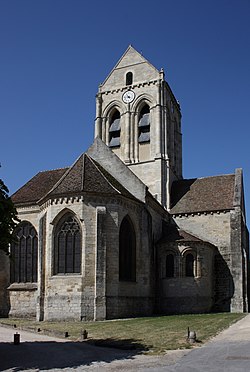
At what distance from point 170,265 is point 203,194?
8612 millimetres

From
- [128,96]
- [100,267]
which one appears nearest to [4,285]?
[100,267]

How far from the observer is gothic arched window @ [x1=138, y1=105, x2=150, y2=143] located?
4169 cm

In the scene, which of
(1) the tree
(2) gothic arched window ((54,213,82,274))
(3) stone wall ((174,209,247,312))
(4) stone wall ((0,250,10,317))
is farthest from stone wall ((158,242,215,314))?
(1) the tree

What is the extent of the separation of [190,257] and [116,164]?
853cm

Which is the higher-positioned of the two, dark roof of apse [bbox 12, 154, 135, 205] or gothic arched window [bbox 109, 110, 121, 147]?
gothic arched window [bbox 109, 110, 121, 147]

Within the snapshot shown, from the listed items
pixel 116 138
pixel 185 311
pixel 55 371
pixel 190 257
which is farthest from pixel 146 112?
pixel 55 371

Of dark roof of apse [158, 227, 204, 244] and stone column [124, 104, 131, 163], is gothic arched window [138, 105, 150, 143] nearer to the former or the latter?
stone column [124, 104, 131, 163]

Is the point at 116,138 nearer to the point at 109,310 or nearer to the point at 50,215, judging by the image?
the point at 50,215

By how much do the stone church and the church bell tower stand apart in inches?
3.9

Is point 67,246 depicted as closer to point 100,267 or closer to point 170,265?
point 100,267

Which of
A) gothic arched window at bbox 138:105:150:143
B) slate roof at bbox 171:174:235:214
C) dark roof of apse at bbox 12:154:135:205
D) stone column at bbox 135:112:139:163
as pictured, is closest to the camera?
dark roof of apse at bbox 12:154:135:205

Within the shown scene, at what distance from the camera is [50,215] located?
2875 centimetres

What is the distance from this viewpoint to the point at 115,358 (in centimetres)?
1396

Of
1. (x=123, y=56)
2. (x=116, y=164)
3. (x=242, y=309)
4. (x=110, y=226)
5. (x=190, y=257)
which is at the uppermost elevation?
(x=123, y=56)
